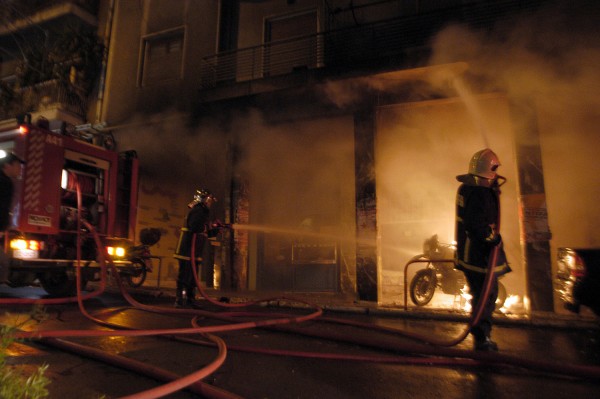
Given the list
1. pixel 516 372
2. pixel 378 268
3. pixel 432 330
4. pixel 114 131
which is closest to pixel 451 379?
pixel 516 372

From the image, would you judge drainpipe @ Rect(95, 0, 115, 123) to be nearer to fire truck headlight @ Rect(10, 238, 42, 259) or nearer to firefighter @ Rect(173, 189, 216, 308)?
fire truck headlight @ Rect(10, 238, 42, 259)

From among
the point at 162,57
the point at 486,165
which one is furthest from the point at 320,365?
the point at 162,57

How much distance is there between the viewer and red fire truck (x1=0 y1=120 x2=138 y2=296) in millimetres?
5270

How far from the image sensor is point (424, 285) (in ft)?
22.5

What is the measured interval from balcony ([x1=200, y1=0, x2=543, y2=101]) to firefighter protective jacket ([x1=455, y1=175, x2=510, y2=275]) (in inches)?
184

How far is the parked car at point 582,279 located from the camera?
434 cm

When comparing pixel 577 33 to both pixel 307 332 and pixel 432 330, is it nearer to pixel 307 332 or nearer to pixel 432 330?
pixel 432 330

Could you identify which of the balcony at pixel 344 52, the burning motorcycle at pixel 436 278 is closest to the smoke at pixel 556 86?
the balcony at pixel 344 52

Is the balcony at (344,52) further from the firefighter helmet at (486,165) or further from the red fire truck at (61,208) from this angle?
the firefighter helmet at (486,165)

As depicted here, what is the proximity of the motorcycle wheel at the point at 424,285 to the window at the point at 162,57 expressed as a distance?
8.35 metres

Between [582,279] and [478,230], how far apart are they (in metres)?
2.14

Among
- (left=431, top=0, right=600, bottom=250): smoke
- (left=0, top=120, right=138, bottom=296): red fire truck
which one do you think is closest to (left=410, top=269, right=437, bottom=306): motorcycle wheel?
(left=431, top=0, right=600, bottom=250): smoke

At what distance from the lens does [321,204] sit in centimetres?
918

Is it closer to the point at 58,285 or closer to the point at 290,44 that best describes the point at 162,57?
the point at 290,44
